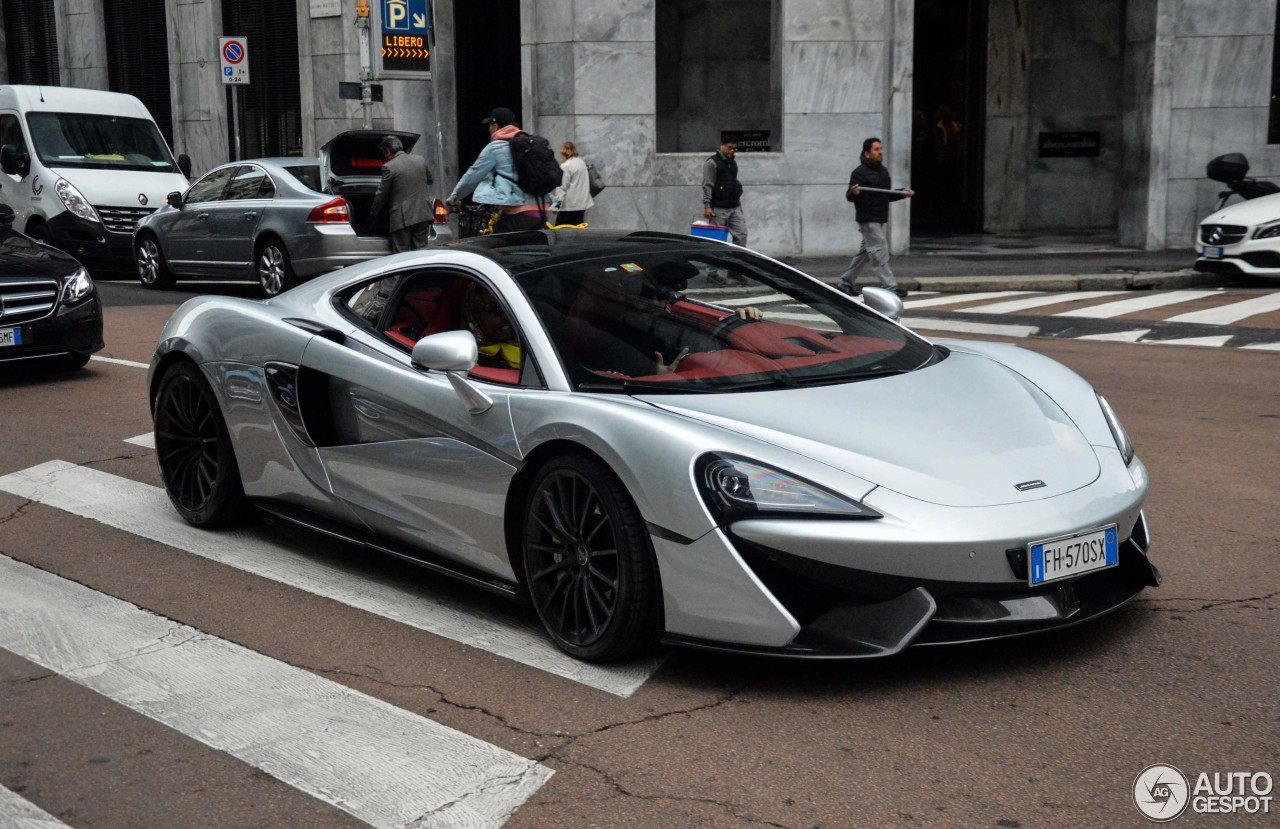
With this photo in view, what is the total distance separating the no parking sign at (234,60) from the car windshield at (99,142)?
1629 mm

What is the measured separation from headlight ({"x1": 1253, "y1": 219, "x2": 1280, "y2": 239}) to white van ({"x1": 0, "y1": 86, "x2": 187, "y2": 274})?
45.3ft

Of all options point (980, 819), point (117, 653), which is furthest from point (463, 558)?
point (980, 819)

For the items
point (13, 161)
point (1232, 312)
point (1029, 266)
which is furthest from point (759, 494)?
point (13, 161)

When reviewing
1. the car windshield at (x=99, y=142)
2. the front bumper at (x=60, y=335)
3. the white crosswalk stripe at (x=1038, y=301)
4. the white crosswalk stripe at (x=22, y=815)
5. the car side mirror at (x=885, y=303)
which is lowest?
the white crosswalk stripe at (x=1038, y=301)

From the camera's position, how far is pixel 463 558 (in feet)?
17.1

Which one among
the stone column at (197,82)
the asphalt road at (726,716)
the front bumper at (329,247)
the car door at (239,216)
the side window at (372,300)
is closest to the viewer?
the asphalt road at (726,716)

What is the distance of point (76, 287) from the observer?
11266 millimetres

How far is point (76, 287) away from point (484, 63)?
54.5 ft

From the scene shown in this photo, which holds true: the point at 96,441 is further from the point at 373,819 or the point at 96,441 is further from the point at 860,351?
the point at 373,819

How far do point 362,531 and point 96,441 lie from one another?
381 cm

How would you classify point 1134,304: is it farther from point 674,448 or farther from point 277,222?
point 674,448

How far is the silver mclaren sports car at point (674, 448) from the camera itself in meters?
4.28

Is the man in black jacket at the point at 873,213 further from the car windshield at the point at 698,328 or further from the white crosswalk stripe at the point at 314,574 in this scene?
the car windshield at the point at 698,328

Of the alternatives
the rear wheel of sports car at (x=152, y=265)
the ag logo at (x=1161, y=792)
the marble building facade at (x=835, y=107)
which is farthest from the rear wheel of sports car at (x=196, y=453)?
the marble building facade at (x=835, y=107)
